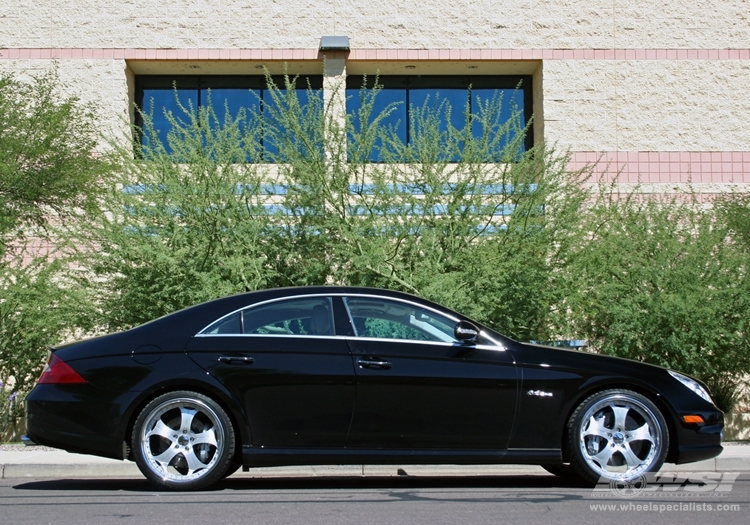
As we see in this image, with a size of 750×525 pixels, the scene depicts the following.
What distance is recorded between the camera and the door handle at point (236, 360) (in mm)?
7469

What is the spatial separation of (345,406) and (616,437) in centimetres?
219

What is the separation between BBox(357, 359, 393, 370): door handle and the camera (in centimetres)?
746

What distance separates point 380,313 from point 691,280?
288 inches

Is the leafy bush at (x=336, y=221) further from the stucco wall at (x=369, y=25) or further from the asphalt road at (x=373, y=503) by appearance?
the stucco wall at (x=369, y=25)

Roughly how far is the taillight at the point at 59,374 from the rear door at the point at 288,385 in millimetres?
941

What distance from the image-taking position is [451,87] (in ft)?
68.2

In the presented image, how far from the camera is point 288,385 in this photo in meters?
7.43

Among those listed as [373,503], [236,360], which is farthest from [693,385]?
[236,360]

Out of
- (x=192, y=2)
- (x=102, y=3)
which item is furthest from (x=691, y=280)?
(x=102, y=3)

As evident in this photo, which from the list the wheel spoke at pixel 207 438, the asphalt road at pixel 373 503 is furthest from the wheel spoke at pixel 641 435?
the wheel spoke at pixel 207 438

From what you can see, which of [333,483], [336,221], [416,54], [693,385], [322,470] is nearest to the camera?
[693,385]

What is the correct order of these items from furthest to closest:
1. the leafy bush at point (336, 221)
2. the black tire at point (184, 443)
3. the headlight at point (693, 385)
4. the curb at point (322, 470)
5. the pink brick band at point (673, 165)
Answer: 1. the pink brick band at point (673, 165)
2. the leafy bush at point (336, 221)
3. the curb at point (322, 470)
4. the headlight at point (693, 385)
5. the black tire at point (184, 443)

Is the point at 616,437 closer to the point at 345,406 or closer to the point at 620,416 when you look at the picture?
the point at 620,416

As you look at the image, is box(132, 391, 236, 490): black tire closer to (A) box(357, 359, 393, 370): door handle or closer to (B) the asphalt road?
(B) the asphalt road
